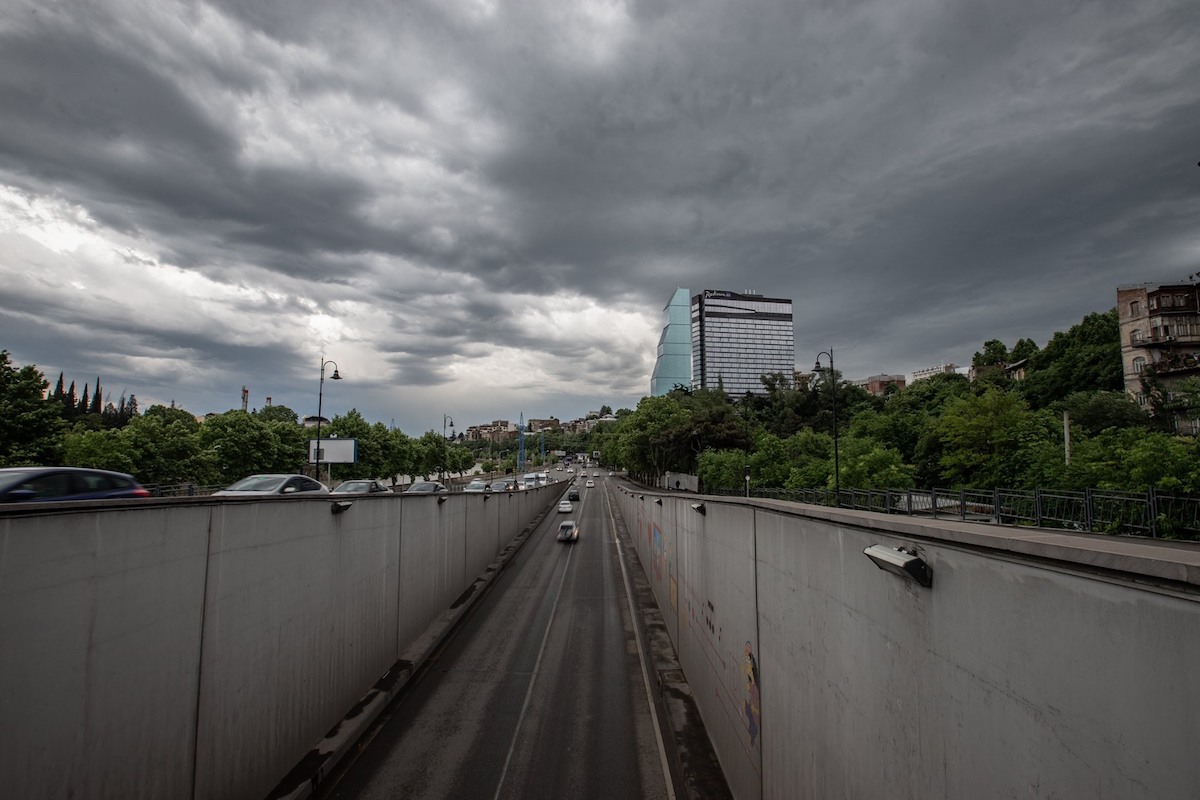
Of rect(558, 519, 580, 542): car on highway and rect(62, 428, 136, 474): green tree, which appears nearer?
rect(62, 428, 136, 474): green tree

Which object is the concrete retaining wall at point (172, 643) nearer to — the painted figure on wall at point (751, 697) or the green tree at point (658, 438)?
the painted figure on wall at point (751, 697)

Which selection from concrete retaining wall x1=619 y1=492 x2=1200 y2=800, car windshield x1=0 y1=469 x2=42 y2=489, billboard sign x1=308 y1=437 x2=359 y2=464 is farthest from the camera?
billboard sign x1=308 y1=437 x2=359 y2=464

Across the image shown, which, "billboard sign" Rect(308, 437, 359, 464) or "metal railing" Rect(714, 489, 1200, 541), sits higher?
"billboard sign" Rect(308, 437, 359, 464)

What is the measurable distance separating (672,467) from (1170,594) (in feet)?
273

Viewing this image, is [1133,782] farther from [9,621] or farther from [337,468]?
[337,468]

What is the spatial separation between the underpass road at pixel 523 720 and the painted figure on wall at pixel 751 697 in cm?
274

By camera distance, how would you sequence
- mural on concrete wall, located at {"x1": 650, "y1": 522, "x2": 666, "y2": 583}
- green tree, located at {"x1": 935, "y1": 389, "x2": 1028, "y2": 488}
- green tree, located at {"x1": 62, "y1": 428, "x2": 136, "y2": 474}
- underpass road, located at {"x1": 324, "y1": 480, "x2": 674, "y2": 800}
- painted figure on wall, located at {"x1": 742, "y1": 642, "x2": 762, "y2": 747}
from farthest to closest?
green tree, located at {"x1": 62, "y1": 428, "x2": 136, "y2": 474} → green tree, located at {"x1": 935, "y1": 389, "x2": 1028, "y2": 488} → mural on concrete wall, located at {"x1": 650, "y1": 522, "x2": 666, "y2": 583} → underpass road, located at {"x1": 324, "y1": 480, "x2": 674, "y2": 800} → painted figure on wall, located at {"x1": 742, "y1": 642, "x2": 762, "y2": 747}

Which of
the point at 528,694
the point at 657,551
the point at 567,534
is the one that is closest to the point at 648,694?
the point at 528,694

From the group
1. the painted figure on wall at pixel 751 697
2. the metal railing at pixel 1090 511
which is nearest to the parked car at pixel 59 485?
the painted figure on wall at pixel 751 697

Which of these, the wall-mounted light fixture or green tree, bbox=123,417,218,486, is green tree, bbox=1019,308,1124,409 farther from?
green tree, bbox=123,417,218,486

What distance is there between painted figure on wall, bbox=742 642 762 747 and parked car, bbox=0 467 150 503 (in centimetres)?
915

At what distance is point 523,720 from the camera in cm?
1013

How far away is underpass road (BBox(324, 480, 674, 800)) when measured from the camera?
8031 millimetres

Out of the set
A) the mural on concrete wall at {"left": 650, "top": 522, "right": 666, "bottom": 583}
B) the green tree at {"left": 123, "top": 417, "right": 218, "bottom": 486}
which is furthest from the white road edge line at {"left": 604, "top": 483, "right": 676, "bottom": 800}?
the green tree at {"left": 123, "top": 417, "right": 218, "bottom": 486}
